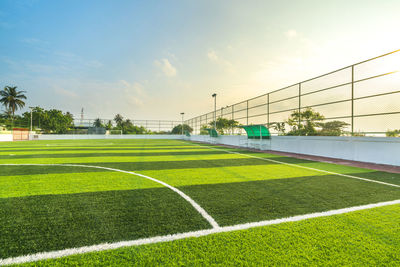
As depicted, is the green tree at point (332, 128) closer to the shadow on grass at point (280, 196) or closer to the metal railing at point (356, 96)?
the metal railing at point (356, 96)

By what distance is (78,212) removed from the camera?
8.35 ft

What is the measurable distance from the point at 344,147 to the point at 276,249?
8121mm

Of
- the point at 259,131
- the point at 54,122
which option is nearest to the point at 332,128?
the point at 259,131

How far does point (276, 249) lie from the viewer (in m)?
1.78

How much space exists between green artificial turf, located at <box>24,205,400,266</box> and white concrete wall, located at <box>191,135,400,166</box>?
19.2ft

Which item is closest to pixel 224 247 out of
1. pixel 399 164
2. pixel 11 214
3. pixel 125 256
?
pixel 125 256

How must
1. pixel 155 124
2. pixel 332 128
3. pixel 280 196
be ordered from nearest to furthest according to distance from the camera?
pixel 280 196, pixel 332 128, pixel 155 124

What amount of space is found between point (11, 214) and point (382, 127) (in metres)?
9.74

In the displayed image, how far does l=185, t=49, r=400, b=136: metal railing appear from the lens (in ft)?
22.3

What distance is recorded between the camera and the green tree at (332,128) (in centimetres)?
842

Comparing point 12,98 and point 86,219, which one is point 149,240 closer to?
point 86,219

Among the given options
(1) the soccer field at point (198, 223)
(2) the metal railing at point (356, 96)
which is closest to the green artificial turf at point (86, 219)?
(1) the soccer field at point (198, 223)

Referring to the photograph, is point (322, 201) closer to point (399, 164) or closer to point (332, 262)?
point (332, 262)

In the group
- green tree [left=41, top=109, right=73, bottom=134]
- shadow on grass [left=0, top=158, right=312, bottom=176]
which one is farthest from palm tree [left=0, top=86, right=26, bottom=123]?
shadow on grass [left=0, top=158, right=312, bottom=176]
